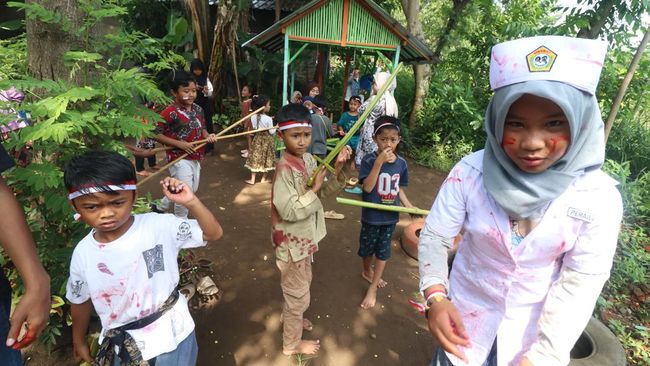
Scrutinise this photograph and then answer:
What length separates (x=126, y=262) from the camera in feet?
5.10

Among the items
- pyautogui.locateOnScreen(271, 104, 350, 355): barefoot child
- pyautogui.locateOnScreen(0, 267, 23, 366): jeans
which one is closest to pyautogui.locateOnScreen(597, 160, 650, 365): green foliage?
pyautogui.locateOnScreen(271, 104, 350, 355): barefoot child

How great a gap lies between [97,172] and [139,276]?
1.61 ft

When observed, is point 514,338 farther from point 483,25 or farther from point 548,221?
point 483,25

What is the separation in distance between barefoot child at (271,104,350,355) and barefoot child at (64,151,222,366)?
2.45 feet

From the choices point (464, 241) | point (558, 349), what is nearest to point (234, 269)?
point (464, 241)

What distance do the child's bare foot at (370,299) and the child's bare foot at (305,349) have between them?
70cm

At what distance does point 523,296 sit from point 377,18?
639cm

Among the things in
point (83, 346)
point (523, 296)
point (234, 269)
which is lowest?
point (234, 269)

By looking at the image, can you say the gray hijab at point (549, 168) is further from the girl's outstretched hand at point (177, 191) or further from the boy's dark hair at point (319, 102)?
the boy's dark hair at point (319, 102)

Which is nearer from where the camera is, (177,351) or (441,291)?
(441,291)

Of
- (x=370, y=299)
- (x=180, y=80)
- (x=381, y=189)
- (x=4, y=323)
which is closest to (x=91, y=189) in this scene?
(x=4, y=323)

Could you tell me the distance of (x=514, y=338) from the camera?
4.52 feet

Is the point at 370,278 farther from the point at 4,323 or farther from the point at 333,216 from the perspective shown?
the point at 4,323

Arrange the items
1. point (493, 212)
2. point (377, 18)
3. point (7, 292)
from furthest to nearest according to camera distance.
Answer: point (377, 18), point (7, 292), point (493, 212)
